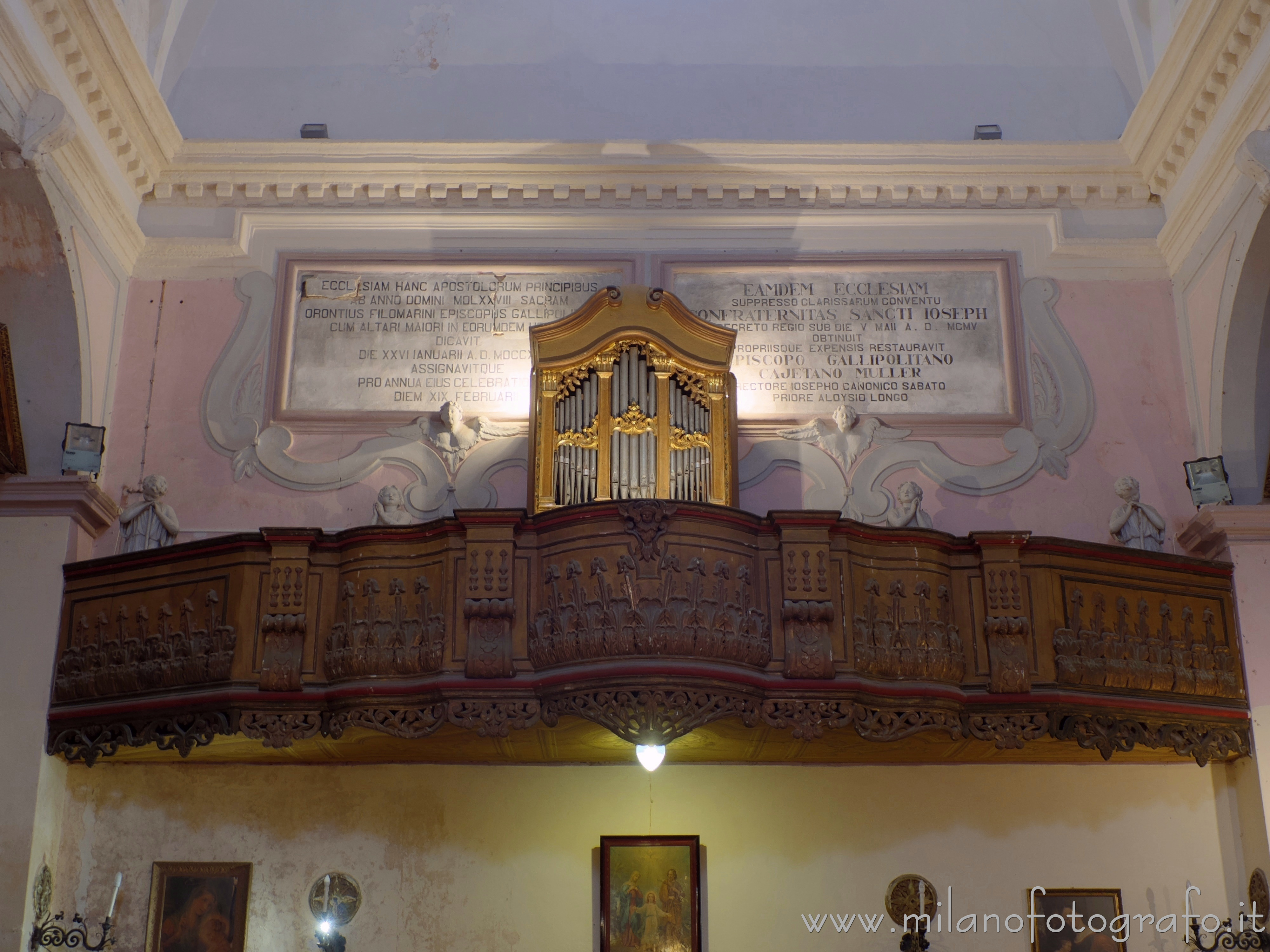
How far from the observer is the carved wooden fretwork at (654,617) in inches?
333

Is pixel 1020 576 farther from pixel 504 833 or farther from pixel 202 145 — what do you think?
pixel 202 145

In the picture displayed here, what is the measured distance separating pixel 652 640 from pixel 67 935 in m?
4.99

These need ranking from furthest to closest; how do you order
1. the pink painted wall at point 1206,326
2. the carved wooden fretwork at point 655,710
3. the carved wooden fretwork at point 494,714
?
the pink painted wall at point 1206,326 < the carved wooden fretwork at point 494,714 < the carved wooden fretwork at point 655,710

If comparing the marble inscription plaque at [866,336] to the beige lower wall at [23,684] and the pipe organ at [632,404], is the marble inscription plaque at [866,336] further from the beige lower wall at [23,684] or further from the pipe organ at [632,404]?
the beige lower wall at [23,684]

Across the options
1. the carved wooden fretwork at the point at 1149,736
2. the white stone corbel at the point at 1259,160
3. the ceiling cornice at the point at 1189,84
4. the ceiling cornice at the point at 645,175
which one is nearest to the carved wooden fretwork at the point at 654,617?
the carved wooden fretwork at the point at 1149,736

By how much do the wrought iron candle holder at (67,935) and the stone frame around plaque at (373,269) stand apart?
14.2 ft

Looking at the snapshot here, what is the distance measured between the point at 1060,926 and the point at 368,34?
400 inches

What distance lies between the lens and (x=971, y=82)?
1306 cm

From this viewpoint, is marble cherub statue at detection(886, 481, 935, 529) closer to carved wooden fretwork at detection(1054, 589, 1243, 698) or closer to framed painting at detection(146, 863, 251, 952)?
carved wooden fretwork at detection(1054, 589, 1243, 698)

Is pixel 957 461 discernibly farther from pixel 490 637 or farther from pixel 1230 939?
pixel 490 637

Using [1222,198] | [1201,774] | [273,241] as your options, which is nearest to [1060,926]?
[1201,774]

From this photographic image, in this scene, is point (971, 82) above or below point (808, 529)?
above

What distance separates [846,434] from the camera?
37.3 ft

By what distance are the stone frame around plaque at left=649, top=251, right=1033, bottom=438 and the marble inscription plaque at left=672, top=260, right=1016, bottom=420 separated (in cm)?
1
